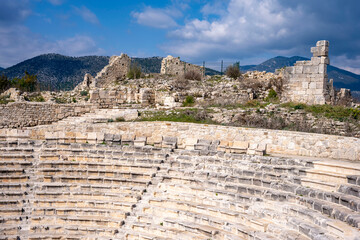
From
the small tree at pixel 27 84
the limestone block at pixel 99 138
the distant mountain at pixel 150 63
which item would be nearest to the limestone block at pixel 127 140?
the limestone block at pixel 99 138

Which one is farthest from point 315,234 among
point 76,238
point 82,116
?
point 82,116

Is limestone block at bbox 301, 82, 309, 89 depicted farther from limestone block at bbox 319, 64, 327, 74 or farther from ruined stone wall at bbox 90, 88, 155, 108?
ruined stone wall at bbox 90, 88, 155, 108

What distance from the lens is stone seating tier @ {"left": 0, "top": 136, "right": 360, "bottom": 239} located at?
22.4 feet

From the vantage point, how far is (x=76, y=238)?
824 cm

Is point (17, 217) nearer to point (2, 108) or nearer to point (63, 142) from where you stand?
point (63, 142)

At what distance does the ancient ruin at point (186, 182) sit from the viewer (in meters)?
6.96

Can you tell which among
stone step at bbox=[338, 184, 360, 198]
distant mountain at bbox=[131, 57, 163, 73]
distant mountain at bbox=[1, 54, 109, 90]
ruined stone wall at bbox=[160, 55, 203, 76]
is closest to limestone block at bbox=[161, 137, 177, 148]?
stone step at bbox=[338, 184, 360, 198]

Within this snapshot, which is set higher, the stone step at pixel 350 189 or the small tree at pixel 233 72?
the small tree at pixel 233 72

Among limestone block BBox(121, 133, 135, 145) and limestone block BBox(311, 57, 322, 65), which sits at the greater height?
limestone block BBox(311, 57, 322, 65)

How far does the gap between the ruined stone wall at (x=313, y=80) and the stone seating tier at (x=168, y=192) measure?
7138 millimetres

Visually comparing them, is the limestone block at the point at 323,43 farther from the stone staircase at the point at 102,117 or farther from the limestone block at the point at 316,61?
the stone staircase at the point at 102,117

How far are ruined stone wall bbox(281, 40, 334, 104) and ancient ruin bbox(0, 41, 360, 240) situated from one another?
0.38 meters

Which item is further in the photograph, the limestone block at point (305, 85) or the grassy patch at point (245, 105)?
the grassy patch at point (245, 105)

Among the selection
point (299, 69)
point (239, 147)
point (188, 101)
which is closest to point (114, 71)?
point (188, 101)
